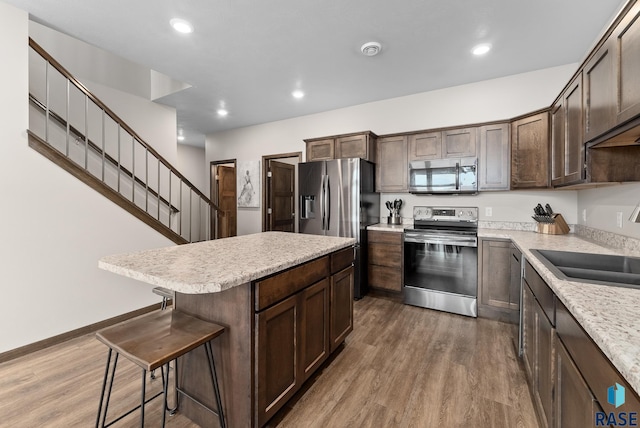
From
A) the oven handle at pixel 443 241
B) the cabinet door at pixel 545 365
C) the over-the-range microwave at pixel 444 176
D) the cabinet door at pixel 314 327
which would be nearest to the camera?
the cabinet door at pixel 545 365

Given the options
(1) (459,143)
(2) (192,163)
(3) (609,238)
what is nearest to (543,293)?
(3) (609,238)

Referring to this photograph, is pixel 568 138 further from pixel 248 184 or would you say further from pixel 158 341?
pixel 248 184

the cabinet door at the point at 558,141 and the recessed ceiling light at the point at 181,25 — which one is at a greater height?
the recessed ceiling light at the point at 181,25

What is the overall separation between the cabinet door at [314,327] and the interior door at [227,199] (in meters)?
4.73

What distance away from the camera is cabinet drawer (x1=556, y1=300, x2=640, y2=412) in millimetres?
661

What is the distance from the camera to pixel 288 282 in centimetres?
158

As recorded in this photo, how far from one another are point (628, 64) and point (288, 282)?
202 cm

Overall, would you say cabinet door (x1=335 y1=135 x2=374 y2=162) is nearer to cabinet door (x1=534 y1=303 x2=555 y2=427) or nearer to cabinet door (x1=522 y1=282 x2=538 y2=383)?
cabinet door (x1=522 y1=282 x2=538 y2=383)

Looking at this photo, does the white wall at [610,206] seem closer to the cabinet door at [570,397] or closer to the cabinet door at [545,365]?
the cabinet door at [545,365]

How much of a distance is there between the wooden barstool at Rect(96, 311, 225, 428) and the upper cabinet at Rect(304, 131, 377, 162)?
9.80 ft

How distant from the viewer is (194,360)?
1563 millimetres

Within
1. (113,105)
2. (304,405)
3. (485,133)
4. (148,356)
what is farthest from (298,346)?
(113,105)

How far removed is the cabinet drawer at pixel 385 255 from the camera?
11.3 ft

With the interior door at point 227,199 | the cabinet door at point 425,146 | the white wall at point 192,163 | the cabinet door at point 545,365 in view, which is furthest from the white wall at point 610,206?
the white wall at point 192,163
